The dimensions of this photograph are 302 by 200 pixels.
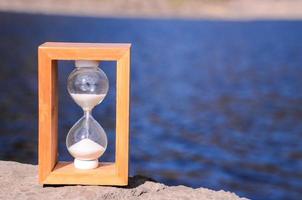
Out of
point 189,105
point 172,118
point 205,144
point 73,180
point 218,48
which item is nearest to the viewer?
point 73,180

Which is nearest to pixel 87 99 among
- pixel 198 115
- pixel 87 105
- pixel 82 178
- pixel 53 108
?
pixel 87 105

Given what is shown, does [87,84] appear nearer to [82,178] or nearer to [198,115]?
[82,178]

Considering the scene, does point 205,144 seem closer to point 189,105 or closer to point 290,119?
point 290,119

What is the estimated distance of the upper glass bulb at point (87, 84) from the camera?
3.69 m

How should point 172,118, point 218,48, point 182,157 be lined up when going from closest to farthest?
1. point 182,157
2. point 172,118
3. point 218,48

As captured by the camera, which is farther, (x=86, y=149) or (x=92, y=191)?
(x=86, y=149)

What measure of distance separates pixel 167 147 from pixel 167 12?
6445 cm

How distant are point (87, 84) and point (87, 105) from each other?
4.7 inches

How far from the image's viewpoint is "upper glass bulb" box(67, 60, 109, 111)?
369cm

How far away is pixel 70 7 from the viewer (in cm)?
7019

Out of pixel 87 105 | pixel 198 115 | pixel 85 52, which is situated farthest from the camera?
pixel 198 115

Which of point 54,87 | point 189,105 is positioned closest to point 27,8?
point 189,105

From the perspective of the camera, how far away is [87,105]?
374 cm

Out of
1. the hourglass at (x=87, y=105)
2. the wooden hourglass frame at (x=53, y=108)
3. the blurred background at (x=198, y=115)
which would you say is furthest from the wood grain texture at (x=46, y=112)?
the blurred background at (x=198, y=115)
